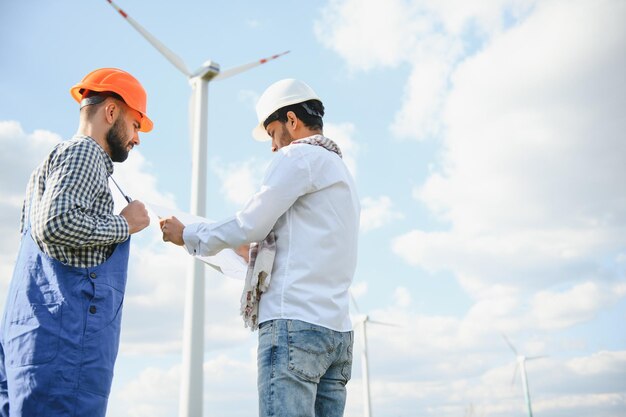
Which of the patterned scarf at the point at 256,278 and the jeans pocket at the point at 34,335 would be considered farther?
the patterned scarf at the point at 256,278

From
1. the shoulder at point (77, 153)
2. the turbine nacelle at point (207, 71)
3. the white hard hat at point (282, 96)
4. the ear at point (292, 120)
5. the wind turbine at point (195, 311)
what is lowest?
the shoulder at point (77, 153)

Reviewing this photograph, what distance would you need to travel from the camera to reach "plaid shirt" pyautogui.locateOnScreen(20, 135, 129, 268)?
4.32 m

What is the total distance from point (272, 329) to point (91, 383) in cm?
122

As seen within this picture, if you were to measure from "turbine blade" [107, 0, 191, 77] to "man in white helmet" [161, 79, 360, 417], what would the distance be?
23254 millimetres

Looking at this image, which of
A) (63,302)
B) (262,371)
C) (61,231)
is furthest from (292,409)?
(61,231)

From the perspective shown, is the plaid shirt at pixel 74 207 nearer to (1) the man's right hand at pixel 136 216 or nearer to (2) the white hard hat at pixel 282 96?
(1) the man's right hand at pixel 136 216

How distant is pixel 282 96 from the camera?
5.24 m

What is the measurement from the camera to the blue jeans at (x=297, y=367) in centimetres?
420

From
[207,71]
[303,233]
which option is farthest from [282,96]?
[207,71]

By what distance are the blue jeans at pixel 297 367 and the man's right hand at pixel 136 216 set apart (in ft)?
3.90

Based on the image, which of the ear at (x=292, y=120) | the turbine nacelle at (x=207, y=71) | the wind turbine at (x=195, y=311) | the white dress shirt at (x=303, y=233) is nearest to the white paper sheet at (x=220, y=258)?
the white dress shirt at (x=303, y=233)

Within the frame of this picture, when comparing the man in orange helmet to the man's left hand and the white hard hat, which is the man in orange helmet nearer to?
the man's left hand

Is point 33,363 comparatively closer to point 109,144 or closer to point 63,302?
point 63,302

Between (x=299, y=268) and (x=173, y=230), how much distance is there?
4.14ft
